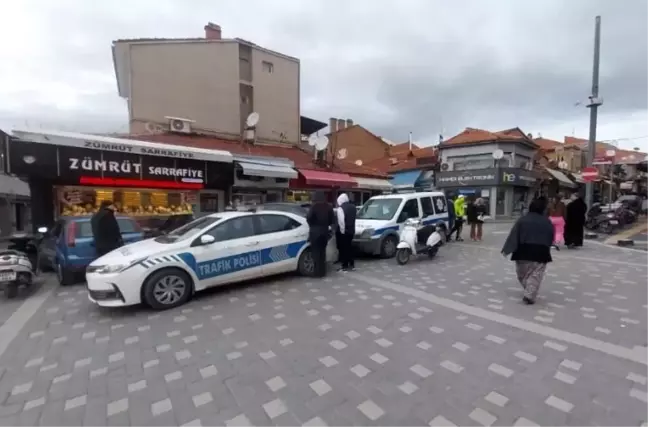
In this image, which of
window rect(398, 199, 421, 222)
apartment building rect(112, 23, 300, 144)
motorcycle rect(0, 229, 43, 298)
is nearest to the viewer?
motorcycle rect(0, 229, 43, 298)

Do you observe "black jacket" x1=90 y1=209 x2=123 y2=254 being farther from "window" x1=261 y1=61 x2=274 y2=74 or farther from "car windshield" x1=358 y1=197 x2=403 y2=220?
"window" x1=261 y1=61 x2=274 y2=74

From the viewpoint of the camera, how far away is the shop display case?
1148 cm

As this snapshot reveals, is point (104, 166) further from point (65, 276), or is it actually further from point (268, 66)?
point (268, 66)

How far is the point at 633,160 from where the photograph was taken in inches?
763

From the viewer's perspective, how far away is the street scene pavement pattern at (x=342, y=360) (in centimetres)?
295

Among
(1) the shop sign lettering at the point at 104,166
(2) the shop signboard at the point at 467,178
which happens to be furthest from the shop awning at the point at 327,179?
(2) the shop signboard at the point at 467,178

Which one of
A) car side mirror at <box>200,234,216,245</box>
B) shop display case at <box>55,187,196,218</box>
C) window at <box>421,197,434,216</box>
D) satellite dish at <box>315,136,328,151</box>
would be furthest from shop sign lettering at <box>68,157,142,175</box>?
window at <box>421,197,434,216</box>

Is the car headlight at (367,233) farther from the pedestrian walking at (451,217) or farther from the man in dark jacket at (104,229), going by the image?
the man in dark jacket at (104,229)

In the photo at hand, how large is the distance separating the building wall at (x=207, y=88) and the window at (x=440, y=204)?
11754 mm

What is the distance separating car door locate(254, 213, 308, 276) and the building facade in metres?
23.3

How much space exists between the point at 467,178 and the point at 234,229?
26.7 meters

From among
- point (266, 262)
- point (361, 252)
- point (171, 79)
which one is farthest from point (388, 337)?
point (171, 79)

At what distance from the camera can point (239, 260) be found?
6719 millimetres

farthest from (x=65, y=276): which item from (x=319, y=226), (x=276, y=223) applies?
(x=319, y=226)
